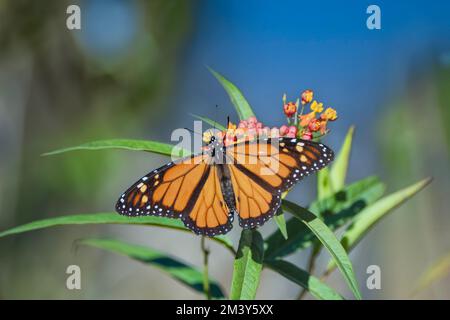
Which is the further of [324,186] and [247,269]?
[324,186]

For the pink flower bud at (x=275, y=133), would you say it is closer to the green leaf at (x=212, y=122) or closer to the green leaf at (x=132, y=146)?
the green leaf at (x=212, y=122)

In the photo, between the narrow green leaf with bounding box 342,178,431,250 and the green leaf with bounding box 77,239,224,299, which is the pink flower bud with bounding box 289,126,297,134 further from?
the green leaf with bounding box 77,239,224,299

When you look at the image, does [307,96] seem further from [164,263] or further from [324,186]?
[164,263]

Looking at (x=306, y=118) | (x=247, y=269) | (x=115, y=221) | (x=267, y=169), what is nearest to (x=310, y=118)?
(x=306, y=118)

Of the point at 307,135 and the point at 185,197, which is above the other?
the point at 307,135

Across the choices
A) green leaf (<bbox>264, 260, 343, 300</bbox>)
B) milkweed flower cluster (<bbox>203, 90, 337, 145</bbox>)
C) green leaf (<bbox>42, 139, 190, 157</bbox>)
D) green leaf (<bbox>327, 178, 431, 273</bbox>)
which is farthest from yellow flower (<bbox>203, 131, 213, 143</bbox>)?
green leaf (<bbox>327, 178, 431, 273</bbox>)

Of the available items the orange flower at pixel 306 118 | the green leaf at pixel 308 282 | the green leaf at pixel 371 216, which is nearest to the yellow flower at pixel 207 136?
the orange flower at pixel 306 118
